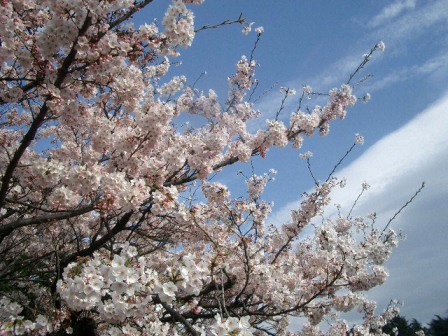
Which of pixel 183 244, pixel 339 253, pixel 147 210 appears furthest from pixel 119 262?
pixel 183 244

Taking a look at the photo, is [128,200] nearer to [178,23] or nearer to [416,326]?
[178,23]

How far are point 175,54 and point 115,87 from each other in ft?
3.90

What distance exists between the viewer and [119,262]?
3658 millimetres

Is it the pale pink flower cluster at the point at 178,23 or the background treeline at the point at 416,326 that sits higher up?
the pale pink flower cluster at the point at 178,23

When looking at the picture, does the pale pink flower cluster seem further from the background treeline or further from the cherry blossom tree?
the background treeline

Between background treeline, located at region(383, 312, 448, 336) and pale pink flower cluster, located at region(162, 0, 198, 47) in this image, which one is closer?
pale pink flower cluster, located at region(162, 0, 198, 47)

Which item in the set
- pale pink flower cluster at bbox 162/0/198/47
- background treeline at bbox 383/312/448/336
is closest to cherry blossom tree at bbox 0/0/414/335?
pale pink flower cluster at bbox 162/0/198/47

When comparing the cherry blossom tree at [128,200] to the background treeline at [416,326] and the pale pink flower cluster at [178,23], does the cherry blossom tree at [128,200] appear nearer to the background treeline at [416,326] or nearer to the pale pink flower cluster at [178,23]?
the pale pink flower cluster at [178,23]

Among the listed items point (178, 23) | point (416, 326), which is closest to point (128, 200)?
point (178, 23)

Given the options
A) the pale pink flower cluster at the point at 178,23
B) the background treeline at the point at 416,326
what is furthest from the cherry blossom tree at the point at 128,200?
the background treeline at the point at 416,326

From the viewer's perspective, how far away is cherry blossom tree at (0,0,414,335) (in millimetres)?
3920

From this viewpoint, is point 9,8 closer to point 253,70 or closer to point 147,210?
point 147,210

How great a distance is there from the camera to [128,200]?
15.5 feet

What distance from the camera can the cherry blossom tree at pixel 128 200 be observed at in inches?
154
